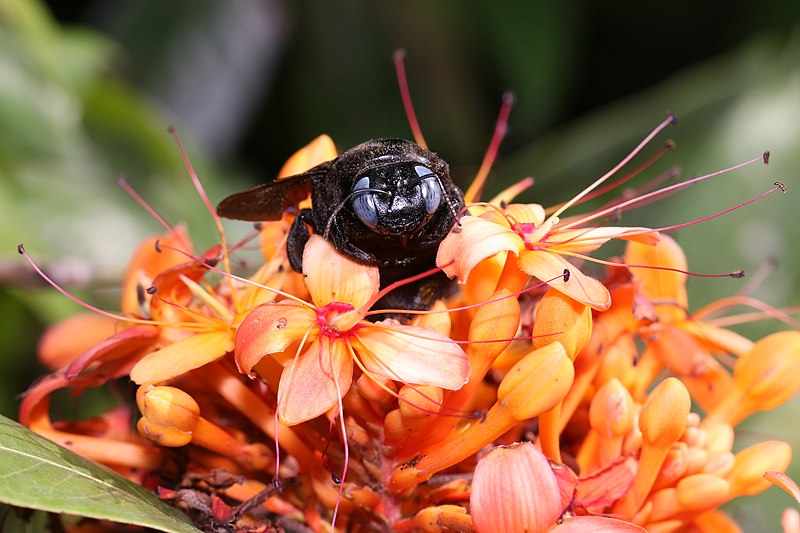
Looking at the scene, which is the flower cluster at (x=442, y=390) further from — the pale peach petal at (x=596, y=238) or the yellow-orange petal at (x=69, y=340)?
the yellow-orange petal at (x=69, y=340)

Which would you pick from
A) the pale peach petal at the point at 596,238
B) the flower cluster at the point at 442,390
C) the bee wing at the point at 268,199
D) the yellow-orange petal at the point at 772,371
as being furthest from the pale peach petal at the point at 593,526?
the bee wing at the point at 268,199

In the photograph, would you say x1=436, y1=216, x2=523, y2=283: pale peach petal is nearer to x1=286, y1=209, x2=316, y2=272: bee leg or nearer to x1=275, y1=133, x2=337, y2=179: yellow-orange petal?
x1=286, y1=209, x2=316, y2=272: bee leg

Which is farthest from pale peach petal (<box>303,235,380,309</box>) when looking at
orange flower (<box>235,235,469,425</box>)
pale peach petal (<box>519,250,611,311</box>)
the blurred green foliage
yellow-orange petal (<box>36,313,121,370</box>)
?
the blurred green foliage

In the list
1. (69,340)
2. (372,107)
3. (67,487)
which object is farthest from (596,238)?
(372,107)

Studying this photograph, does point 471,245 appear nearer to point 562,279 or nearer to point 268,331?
point 562,279

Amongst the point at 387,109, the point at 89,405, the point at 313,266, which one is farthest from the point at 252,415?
the point at 387,109
